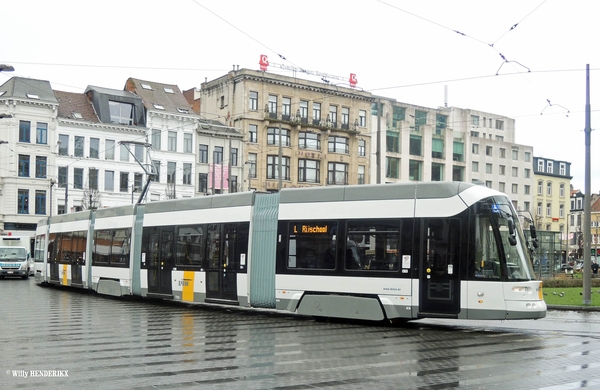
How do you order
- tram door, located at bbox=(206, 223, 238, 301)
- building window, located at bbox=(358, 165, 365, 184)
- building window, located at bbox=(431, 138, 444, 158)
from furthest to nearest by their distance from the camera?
building window, located at bbox=(431, 138, 444, 158) < building window, located at bbox=(358, 165, 365, 184) < tram door, located at bbox=(206, 223, 238, 301)

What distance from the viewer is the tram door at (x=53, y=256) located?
32.7 metres

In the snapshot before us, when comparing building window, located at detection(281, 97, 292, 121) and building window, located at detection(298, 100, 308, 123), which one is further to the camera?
building window, located at detection(298, 100, 308, 123)

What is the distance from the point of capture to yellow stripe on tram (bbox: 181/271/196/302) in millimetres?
22016

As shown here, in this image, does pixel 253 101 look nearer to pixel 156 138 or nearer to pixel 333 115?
pixel 333 115

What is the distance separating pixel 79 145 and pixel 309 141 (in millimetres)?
21064

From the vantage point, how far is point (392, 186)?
17531 millimetres

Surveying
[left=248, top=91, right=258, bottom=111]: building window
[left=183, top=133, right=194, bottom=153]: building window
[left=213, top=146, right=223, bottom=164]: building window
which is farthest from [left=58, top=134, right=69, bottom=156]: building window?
[left=248, top=91, right=258, bottom=111]: building window

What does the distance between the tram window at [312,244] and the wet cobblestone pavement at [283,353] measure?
1547mm

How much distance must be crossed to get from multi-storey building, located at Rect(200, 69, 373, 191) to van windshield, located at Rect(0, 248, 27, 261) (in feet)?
69.1

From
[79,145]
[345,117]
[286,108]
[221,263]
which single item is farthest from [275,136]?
[221,263]

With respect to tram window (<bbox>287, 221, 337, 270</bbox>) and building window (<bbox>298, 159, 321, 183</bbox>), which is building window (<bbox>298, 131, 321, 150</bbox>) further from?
tram window (<bbox>287, 221, 337, 270</bbox>)

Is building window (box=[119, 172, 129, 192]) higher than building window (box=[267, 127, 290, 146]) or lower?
lower

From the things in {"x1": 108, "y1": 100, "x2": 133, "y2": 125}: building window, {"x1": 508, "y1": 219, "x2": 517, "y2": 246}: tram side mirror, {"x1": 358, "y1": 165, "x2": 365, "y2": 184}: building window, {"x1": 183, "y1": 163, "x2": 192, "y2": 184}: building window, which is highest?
{"x1": 108, "y1": 100, "x2": 133, "y2": 125}: building window

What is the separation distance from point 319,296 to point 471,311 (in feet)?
13.2
